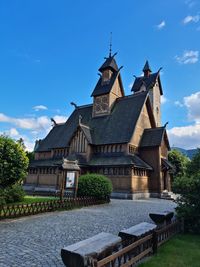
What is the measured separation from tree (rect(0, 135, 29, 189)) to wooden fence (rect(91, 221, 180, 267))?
21.1 feet

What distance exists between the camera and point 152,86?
143 ft

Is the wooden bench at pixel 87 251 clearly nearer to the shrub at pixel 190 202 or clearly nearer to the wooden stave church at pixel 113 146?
the shrub at pixel 190 202

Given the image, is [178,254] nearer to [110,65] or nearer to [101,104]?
[101,104]

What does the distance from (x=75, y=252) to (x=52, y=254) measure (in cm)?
216

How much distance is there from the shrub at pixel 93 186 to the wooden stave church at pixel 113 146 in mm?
6824

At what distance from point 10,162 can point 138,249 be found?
7446mm

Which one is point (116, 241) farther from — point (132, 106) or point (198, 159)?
point (132, 106)

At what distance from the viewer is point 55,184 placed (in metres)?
29.5

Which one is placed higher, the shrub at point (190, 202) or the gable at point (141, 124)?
the gable at point (141, 124)

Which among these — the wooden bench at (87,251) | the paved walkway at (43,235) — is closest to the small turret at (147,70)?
the paved walkway at (43,235)

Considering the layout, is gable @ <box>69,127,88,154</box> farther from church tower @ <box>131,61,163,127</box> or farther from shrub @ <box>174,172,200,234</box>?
shrub @ <box>174,172,200,234</box>

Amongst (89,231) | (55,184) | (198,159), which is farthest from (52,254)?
(55,184)

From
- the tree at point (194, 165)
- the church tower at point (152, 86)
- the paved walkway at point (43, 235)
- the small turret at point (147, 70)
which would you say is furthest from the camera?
the small turret at point (147, 70)

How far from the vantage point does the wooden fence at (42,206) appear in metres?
10.6
